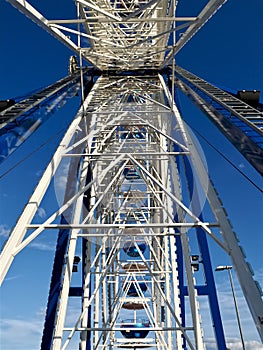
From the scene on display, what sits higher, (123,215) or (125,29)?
(125,29)

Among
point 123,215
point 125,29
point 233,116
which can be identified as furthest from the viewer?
point 123,215

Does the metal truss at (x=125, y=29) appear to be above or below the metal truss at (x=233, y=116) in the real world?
above

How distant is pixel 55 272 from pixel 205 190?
4.15 meters

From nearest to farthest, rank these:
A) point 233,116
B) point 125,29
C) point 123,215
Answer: point 233,116
point 125,29
point 123,215

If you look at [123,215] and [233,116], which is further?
[123,215]

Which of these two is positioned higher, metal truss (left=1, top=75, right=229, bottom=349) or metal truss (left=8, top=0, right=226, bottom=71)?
metal truss (left=8, top=0, right=226, bottom=71)

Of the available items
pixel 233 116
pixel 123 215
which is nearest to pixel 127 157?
pixel 233 116

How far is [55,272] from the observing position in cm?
853

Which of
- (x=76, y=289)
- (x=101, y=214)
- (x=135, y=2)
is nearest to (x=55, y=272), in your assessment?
(x=76, y=289)

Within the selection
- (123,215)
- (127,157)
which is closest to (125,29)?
(127,157)

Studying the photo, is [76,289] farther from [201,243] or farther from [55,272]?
[201,243]

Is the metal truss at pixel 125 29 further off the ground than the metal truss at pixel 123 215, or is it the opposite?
the metal truss at pixel 125 29

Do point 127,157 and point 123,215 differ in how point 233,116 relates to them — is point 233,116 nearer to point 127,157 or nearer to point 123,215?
point 127,157

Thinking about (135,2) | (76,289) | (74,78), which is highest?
(135,2)
